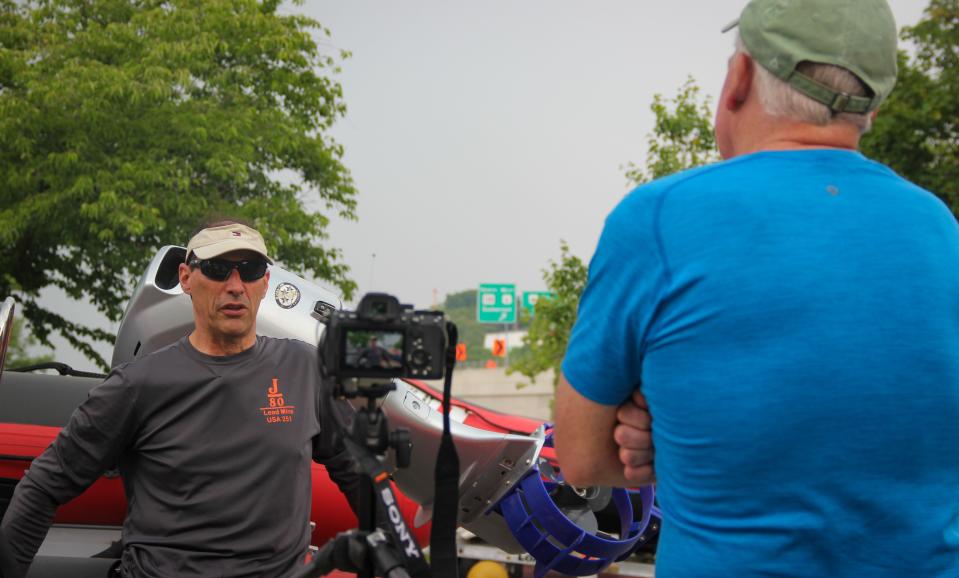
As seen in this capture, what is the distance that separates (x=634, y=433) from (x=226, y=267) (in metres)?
2.09

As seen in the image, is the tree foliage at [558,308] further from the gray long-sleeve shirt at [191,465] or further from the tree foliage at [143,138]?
the gray long-sleeve shirt at [191,465]

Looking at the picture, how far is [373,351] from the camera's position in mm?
1895

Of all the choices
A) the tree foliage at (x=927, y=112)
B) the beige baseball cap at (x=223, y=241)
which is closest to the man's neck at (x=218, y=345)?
the beige baseball cap at (x=223, y=241)

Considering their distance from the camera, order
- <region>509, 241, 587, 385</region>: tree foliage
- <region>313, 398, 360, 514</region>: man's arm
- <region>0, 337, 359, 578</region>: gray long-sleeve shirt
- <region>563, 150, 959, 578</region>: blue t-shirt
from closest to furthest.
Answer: <region>563, 150, 959, 578</region>: blue t-shirt
<region>0, 337, 359, 578</region>: gray long-sleeve shirt
<region>313, 398, 360, 514</region>: man's arm
<region>509, 241, 587, 385</region>: tree foliage

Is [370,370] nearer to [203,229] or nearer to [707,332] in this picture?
[707,332]

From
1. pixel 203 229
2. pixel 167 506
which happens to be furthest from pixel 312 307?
pixel 167 506

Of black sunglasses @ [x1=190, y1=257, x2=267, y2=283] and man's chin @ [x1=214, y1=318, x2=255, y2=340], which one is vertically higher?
black sunglasses @ [x1=190, y1=257, x2=267, y2=283]

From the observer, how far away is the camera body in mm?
1867

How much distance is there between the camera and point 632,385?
5.12 feet

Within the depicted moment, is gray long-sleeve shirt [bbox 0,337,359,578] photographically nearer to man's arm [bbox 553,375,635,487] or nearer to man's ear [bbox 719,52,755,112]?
man's arm [bbox 553,375,635,487]

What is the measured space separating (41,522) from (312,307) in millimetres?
1590

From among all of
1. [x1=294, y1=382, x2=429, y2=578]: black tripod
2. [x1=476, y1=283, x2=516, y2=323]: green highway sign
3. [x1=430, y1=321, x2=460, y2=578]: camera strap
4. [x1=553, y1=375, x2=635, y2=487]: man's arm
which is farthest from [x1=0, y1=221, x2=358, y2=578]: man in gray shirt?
[x1=476, y1=283, x2=516, y2=323]: green highway sign

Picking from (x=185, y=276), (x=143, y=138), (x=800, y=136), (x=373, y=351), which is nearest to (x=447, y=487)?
(x=373, y=351)

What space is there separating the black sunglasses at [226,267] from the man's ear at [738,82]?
2.07 m
